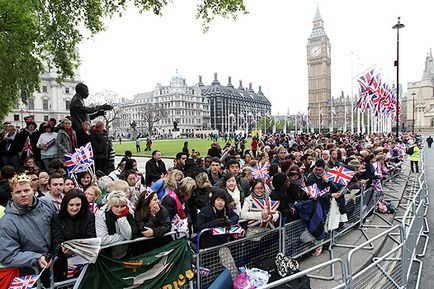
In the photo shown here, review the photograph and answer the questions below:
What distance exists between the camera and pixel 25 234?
3773 mm

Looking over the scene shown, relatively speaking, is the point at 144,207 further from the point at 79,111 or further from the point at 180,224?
the point at 79,111

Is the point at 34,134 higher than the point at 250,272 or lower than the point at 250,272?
higher

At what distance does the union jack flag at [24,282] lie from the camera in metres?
3.43

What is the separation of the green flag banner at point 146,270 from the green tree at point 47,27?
29.8 ft

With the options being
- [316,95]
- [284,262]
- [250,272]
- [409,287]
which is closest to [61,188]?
[250,272]

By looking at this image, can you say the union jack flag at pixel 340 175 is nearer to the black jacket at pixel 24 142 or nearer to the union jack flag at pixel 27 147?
the black jacket at pixel 24 142

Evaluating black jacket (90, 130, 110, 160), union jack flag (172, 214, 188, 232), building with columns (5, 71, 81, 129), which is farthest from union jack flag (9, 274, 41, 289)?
building with columns (5, 71, 81, 129)

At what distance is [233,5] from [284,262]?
32.9 feet

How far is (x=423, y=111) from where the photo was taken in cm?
11794

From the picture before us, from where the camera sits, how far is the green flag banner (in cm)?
382

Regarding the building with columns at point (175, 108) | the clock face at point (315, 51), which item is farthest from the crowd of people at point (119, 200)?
the clock face at point (315, 51)

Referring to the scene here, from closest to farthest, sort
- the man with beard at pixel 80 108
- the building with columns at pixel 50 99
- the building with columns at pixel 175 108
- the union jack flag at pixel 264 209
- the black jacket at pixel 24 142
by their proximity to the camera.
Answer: the union jack flag at pixel 264 209
the man with beard at pixel 80 108
the black jacket at pixel 24 142
the building with columns at pixel 50 99
the building with columns at pixel 175 108

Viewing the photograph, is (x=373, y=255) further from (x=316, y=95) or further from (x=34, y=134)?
(x=316, y=95)

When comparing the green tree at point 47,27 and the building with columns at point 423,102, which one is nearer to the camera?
the green tree at point 47,27
